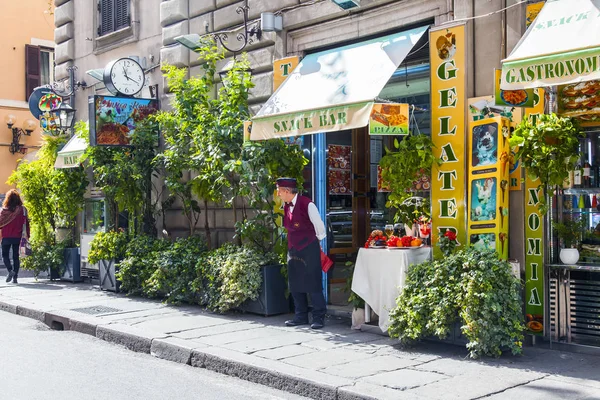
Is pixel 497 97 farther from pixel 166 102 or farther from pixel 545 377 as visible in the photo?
pixel 166 102

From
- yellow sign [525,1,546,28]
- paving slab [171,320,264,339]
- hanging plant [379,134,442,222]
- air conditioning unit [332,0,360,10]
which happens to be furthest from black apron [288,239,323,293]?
yellow sign [525,1,546,28]

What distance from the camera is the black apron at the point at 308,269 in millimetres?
8328

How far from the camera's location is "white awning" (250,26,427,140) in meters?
7.62

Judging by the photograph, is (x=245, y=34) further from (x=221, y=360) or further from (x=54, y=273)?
(x=54, y=273)

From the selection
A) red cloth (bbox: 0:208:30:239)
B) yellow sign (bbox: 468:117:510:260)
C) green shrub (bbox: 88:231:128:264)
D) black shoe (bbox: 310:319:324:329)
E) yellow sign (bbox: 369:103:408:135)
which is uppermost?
yellow sign (bbox: 369:103:408:135)

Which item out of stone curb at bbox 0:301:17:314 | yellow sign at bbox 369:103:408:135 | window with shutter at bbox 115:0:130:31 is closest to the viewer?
yellow sign at bbox 369:103:408:135

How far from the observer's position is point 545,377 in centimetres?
592

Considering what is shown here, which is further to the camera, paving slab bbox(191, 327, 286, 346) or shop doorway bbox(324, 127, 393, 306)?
shop doorway bbox(324, 127, 393, 306)

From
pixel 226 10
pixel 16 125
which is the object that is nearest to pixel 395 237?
pixel 226 10

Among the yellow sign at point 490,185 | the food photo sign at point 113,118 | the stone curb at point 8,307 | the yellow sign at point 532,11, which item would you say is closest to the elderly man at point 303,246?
the yellow sign at point 490,185

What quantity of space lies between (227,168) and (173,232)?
11.0ft

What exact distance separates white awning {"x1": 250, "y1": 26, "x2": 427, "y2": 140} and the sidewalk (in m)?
2.30

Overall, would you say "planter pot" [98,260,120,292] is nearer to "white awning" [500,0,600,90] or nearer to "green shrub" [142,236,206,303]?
"green shrub" [142,236,206,303]

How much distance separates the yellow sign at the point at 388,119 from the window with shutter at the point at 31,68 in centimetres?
1938
